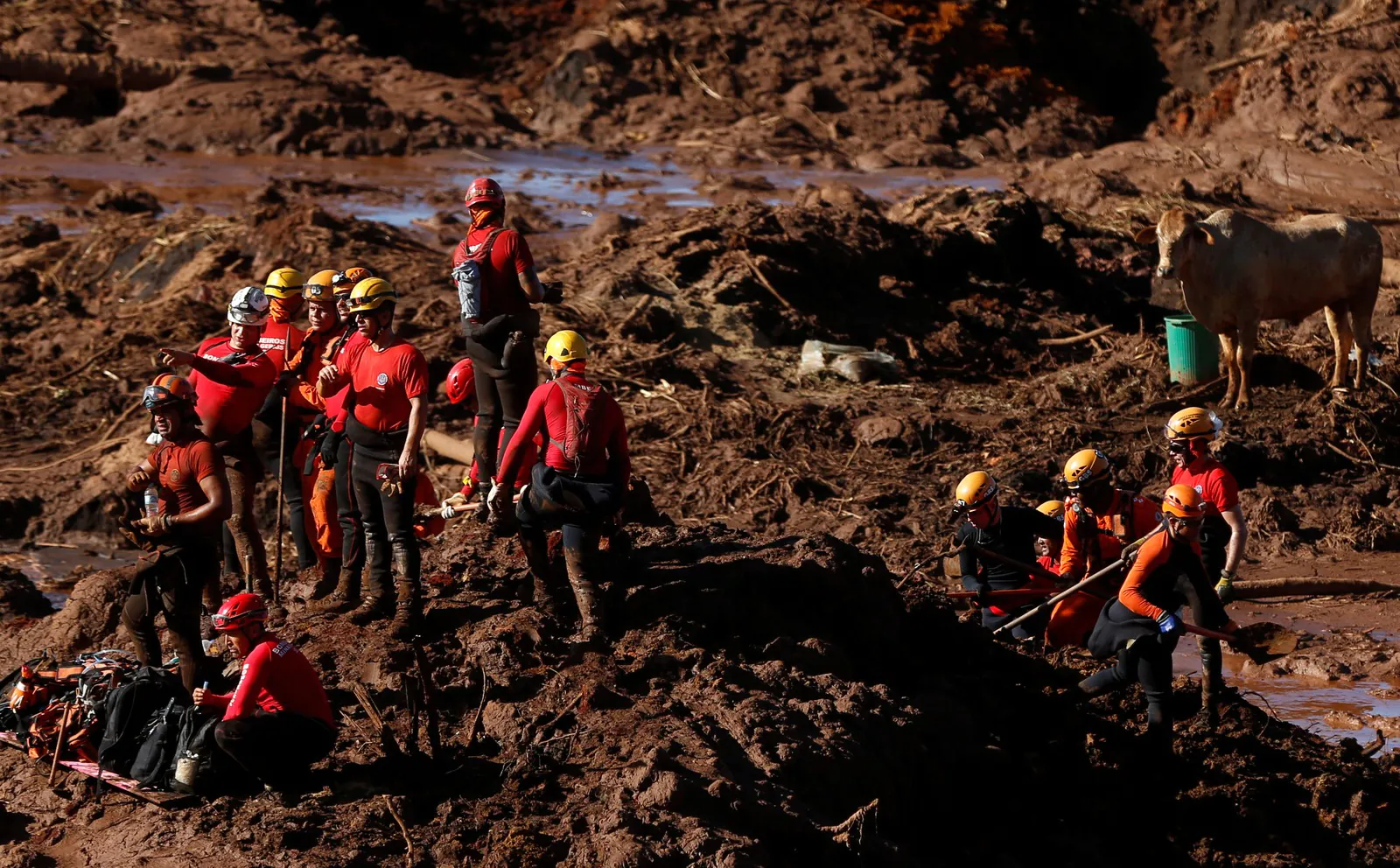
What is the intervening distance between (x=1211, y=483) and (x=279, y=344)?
577 centimetres

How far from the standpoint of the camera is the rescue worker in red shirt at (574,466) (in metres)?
7.71

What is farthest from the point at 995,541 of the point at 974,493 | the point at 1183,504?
the point at 1183,504

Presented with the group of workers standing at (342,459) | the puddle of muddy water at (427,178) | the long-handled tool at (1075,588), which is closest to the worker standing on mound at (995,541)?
the long-handled tool at (1075,588)

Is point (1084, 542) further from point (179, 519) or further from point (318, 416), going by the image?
point (179, 519)

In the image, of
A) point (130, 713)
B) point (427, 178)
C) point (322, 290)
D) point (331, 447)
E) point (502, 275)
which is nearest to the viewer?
point (130, 713)

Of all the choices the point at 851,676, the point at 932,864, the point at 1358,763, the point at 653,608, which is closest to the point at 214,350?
the point at 653,608

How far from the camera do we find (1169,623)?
814cm

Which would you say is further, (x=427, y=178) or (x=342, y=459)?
(x=427, y=178)

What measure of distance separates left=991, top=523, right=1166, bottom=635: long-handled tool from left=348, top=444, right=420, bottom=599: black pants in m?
3.65

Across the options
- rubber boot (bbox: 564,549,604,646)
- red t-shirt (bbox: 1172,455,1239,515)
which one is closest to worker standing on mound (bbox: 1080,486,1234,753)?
red t-shirt (bbox: 1172,455,1239,515)

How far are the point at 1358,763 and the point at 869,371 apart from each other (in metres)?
7.38

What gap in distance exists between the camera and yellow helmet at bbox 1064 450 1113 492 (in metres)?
9.28

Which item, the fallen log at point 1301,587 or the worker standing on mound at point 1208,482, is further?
the fallen log at point 1301,587

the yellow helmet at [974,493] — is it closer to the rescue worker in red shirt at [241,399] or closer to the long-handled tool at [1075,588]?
the long-handled tool at [1075,588]
